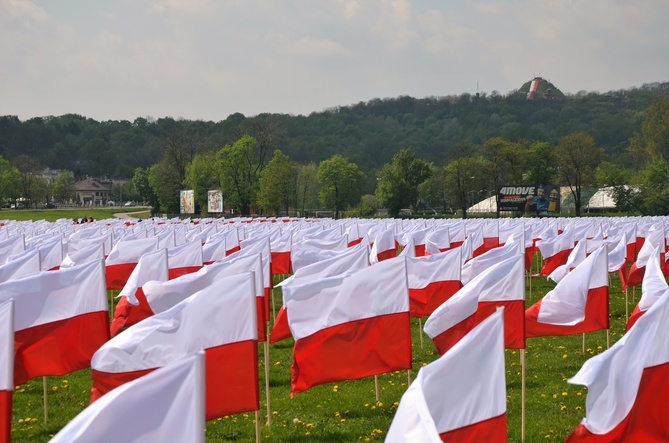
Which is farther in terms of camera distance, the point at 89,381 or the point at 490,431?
the point at 89,381

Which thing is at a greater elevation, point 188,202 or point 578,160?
point 578,160

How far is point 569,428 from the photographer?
12.8 metres

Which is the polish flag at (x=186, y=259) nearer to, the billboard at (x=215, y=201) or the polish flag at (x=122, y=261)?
the polish flag at (x=122, y=261)

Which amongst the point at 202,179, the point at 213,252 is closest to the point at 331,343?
the point at 213,252

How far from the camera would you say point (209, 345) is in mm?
10312

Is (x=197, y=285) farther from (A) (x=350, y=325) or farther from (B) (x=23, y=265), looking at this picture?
(B) (x=23, y=265)

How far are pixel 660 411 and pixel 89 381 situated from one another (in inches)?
445

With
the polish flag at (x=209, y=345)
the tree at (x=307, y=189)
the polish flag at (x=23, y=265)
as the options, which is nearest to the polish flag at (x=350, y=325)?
the polish flag at (x=209, y=345)

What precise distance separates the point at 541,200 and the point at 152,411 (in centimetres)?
8267

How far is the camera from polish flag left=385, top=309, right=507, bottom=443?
23.0ft

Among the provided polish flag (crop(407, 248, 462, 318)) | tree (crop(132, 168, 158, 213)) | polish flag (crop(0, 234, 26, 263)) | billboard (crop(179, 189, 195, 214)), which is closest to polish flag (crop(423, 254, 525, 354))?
polish flag (crop(407, 248, 462, 318))

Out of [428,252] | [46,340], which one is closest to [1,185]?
[428,252]

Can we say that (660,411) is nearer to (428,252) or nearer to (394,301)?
(394,301)

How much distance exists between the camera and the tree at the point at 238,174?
117500mm
